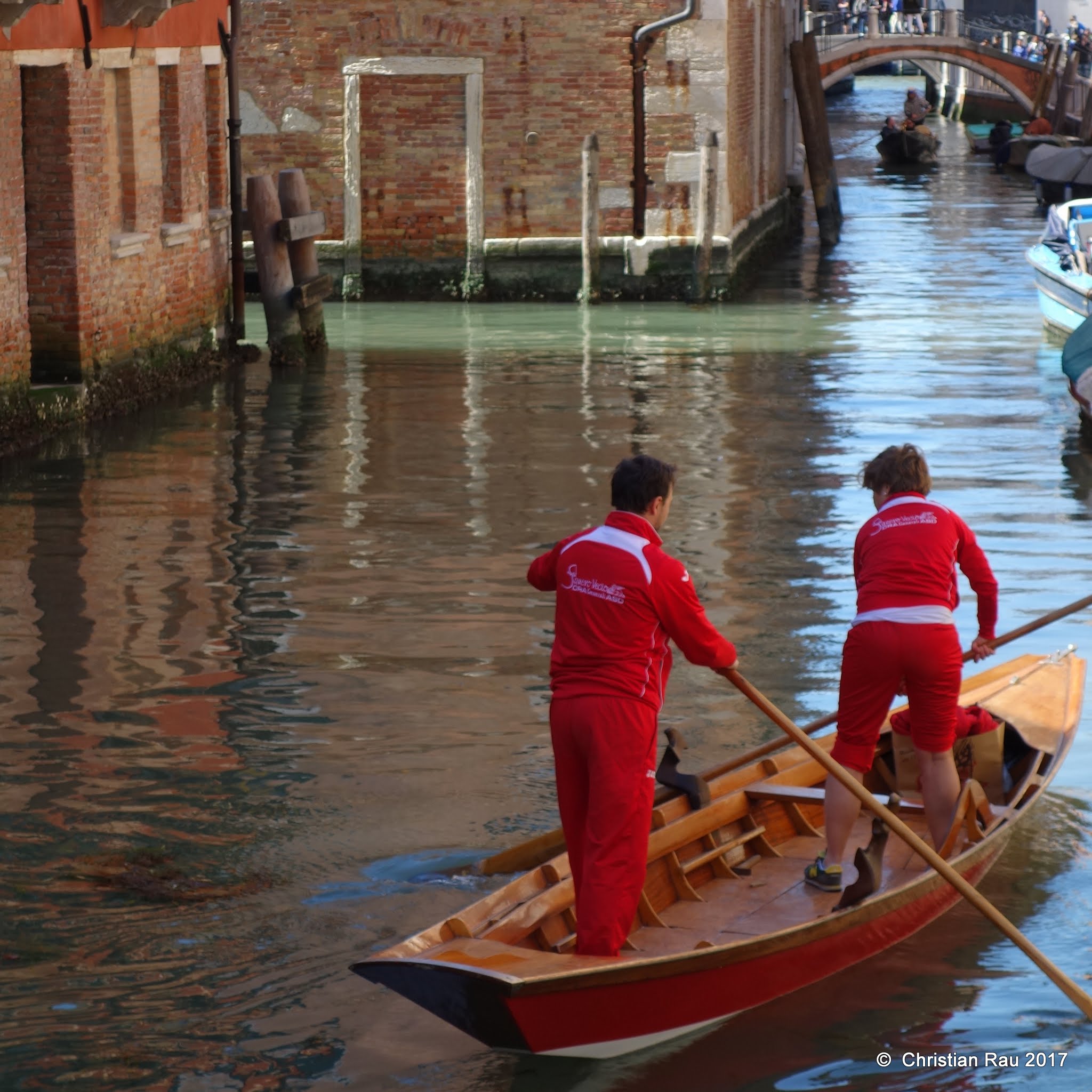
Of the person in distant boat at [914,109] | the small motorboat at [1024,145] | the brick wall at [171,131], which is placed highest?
the person in distant boat at [914,109]

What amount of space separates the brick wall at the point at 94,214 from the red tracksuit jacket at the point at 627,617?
8993 millimetres

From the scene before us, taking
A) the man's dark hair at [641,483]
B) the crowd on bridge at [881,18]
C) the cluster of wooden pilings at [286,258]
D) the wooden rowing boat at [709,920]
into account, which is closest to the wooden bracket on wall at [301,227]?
the cluster of wooden pilings at [286,258]

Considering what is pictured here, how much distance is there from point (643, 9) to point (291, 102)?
3.91m

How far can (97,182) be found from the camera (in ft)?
48.6

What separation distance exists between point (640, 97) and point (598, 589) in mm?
17436

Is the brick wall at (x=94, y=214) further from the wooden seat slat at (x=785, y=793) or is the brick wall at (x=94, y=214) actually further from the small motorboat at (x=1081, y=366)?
the wooden seat slat at (x=785, y=793)

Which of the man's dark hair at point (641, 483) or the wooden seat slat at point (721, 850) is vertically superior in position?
the man's dark hair at point (641, 483)

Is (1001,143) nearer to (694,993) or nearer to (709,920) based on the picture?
(709,920)

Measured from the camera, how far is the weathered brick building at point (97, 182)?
44.5 feet

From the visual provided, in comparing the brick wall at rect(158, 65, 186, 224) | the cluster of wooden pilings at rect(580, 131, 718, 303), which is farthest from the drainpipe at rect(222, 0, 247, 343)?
the cluster of wooden pilings at rect(580, 131, 718, 303)

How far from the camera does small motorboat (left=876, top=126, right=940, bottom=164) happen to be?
44875 millimetres

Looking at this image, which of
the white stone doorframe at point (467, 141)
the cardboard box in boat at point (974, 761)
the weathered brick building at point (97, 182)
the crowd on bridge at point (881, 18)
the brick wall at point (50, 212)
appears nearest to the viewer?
the cardboard box in boat at point (974, 761)

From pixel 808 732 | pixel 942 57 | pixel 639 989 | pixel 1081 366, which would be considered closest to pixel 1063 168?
pixel 942 57

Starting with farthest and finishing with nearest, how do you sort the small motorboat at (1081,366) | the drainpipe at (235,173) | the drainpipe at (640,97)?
the drainpipe at (640,97), the drainpipe at (235,173), the small motorboat at (1081,366)
